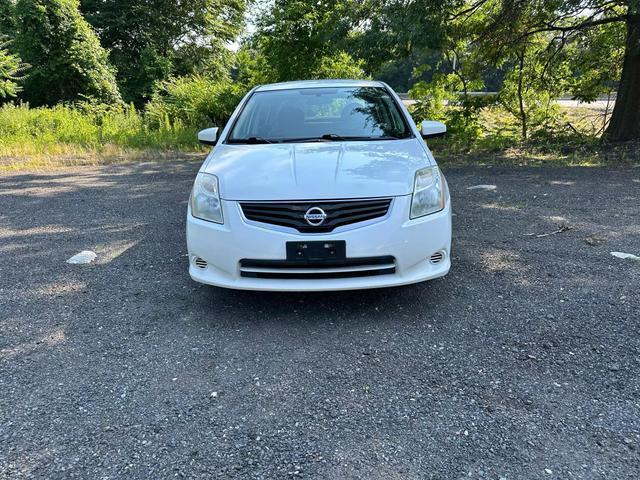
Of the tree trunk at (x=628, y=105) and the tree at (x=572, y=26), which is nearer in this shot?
the tree at (x=572, y=26)

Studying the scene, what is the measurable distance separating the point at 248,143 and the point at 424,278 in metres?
1.88

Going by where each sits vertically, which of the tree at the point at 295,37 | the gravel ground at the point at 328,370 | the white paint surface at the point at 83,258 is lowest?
the gravel ground at the point at 328,370

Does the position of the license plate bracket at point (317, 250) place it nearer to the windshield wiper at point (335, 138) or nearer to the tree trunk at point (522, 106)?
the windshield wiper at point (335, 138)

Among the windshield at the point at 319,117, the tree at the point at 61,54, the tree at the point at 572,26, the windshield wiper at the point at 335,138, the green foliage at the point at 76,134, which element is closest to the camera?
the windshield wiper at the point at 335,138

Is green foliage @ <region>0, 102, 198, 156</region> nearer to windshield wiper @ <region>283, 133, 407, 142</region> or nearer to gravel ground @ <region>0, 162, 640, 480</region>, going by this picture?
gravel ground @ <region>0, 162, 640, 480</region>

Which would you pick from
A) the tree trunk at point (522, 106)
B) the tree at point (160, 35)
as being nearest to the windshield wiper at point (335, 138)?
the tree trunk at point (522, 106)

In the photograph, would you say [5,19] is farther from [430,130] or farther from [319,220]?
[319,220]

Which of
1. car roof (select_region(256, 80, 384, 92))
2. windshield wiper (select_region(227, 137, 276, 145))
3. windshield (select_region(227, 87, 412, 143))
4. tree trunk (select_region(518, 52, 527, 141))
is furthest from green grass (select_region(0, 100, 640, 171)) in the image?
windshield wiper (select_region(227, 137, 276, 145))

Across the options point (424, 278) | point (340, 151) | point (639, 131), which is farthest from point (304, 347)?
point (639, 131)

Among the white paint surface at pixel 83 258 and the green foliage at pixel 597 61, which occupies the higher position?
the green foliage at pixel 597 61

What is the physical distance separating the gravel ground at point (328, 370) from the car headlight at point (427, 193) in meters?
0.70

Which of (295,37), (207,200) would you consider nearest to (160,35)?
(295,37)

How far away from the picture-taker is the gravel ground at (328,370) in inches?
79.3

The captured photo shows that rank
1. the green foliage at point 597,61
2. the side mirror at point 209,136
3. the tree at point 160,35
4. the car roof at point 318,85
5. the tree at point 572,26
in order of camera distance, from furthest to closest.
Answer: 1. the tree at point 160,35
2. the green foliage at point 597,61
3. the tree at point 572,26
4. the car roof at point 318,85
5. the side mirror at point 209,136
